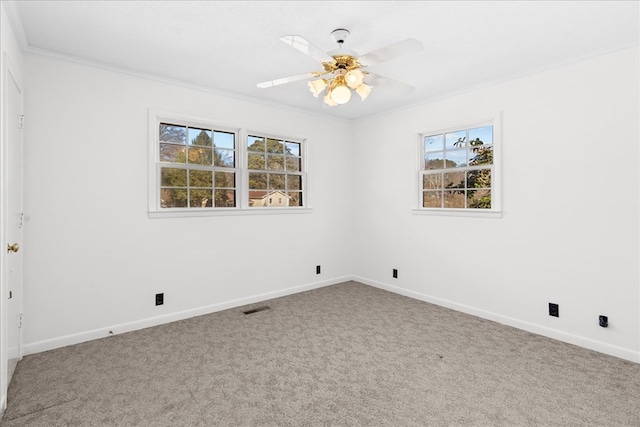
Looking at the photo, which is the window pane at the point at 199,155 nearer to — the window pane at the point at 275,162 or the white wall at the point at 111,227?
the white wall at the point at 111,227

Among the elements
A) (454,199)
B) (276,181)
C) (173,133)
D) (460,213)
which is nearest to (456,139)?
(454,199)

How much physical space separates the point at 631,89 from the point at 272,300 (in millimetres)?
4034

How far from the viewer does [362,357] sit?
276cm

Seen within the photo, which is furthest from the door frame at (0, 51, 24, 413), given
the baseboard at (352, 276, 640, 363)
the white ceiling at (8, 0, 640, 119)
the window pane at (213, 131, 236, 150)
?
the baseboard at (352, 276, 640, 363)

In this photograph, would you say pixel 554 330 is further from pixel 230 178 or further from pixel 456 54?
pixel 230 178

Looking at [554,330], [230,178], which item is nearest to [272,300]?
[230,178]

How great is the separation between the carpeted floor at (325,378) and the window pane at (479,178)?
4.86ft

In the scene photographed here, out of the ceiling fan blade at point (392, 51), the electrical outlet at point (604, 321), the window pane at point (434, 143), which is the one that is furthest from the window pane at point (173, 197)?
the electrical outlet at point (604, 321)

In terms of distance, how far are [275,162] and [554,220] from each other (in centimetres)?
316

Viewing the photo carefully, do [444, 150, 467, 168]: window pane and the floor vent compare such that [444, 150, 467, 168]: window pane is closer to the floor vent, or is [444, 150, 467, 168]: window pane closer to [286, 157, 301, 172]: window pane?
[286, 157, 301, 172]: window pane

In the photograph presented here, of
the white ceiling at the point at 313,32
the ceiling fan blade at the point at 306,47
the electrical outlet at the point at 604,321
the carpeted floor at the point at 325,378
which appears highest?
the white ceiling at the point at 313,32

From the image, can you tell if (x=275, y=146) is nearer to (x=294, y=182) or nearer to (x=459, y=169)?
(x=294, y=182)

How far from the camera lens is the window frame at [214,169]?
344cm

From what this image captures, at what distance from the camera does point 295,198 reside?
477 cm
